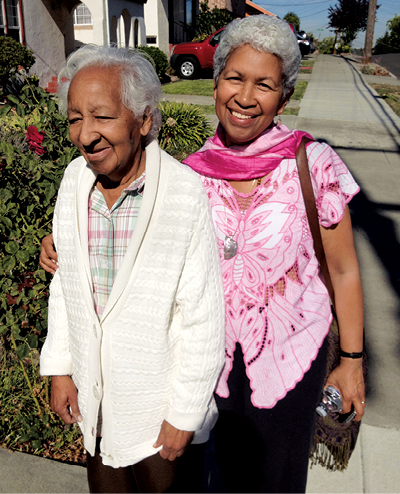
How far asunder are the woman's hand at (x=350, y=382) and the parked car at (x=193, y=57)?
16906 millimetres

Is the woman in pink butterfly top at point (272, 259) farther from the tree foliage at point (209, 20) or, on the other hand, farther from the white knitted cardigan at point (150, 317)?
the tree foliage at point (209, 20)

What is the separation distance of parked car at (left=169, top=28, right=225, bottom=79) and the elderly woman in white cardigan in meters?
16.8

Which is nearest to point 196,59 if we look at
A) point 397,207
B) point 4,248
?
point 397,207

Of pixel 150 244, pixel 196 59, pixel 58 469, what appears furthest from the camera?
pixel 196 59

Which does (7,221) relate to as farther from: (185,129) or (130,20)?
(130,20)

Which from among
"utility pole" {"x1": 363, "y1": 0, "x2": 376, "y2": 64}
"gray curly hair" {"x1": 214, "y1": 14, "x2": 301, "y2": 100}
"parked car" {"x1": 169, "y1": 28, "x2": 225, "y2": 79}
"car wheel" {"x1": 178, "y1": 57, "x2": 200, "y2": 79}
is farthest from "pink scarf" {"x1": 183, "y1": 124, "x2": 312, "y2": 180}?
"utility pole" {"x1": 363, "y1": 0, "x2": 376, "y2": 64}

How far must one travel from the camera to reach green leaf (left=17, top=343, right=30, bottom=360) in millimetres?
2434

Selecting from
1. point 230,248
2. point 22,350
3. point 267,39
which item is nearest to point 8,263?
point 22,350

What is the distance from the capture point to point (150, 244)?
1.43 meters

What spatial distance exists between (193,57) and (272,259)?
58.8 feet

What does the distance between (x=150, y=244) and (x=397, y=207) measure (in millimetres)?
5420

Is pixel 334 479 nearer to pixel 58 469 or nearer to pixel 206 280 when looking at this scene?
pixel 58 469

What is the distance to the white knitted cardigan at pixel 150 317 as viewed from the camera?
143 centimetres

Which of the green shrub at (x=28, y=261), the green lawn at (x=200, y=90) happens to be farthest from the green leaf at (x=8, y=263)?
the green lawn at (x=200, y=90)
